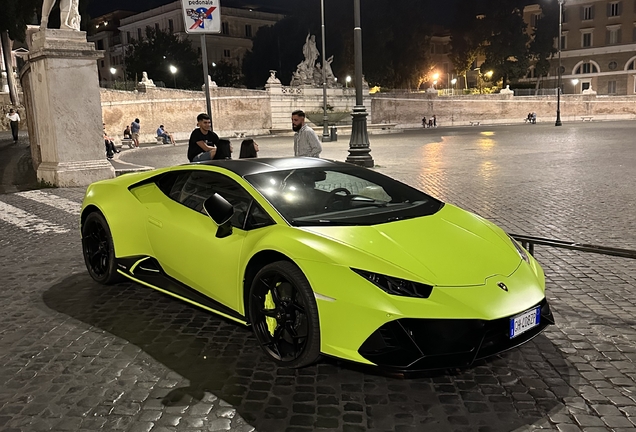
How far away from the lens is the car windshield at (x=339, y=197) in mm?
3986

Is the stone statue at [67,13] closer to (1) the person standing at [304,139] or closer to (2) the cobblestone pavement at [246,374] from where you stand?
(1) the person standing at [304,139]

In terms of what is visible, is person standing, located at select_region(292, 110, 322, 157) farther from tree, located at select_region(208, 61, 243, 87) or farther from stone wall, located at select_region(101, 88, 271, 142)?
tree, located at select_region(208, 61, 243, 87)

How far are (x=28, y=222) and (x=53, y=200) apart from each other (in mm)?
2307

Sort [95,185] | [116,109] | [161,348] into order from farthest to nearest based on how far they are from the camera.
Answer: [116,109] < [95,185] < [161,348]

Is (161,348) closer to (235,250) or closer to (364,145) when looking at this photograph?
(235,250)

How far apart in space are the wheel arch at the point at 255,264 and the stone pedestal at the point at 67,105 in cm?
1056

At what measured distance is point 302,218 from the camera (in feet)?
12.8

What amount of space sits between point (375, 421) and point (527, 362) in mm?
1248

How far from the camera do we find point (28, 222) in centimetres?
912

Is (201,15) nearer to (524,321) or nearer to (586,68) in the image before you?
(524,321)

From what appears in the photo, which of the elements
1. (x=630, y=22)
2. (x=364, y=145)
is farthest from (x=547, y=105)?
(x=364, y=145)

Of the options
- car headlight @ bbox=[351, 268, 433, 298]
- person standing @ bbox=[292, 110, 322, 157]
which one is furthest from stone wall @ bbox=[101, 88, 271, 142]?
car headlight @ bbox=[351, 268, 433, 298]

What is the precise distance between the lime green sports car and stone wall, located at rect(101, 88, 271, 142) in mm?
39258

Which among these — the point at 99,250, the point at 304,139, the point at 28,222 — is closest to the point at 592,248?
the point at 99,250
